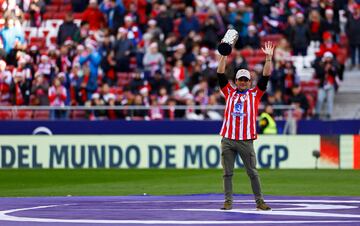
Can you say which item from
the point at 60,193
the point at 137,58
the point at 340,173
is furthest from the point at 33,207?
the point at 137,58

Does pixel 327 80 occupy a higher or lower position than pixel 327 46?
lower

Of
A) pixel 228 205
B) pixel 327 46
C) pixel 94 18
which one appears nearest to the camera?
pixel 228 205

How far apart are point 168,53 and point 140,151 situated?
206 inches

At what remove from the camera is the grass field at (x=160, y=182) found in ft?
76.2

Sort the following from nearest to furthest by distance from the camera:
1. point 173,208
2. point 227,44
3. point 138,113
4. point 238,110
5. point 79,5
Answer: point 227,44 < point 238,110 < point 173,208 < point 138,113 < point 79,5

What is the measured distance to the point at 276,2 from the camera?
38.8 meters

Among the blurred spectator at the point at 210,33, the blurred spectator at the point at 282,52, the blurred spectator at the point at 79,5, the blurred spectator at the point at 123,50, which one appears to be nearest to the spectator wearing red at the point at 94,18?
the blurred spectator at the point at 79,5

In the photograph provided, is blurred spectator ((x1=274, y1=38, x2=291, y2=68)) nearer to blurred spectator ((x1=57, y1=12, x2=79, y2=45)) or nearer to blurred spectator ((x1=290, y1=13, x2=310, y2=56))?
blurred spectator ((x1=290, y1=13, x2=310, y2=56))

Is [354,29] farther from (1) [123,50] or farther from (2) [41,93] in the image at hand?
(2) [41,93]

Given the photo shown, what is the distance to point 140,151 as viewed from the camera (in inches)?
1337

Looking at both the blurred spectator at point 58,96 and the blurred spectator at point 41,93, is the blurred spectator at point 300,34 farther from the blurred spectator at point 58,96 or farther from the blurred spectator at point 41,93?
the blurred spectator at point 41,93

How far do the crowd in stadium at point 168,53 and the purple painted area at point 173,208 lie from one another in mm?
14966

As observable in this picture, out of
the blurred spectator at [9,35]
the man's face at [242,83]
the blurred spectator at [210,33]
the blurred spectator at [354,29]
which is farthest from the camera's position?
the blurred spectator at [9,35]

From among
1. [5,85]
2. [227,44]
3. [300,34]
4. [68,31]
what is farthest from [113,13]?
[227,44]
